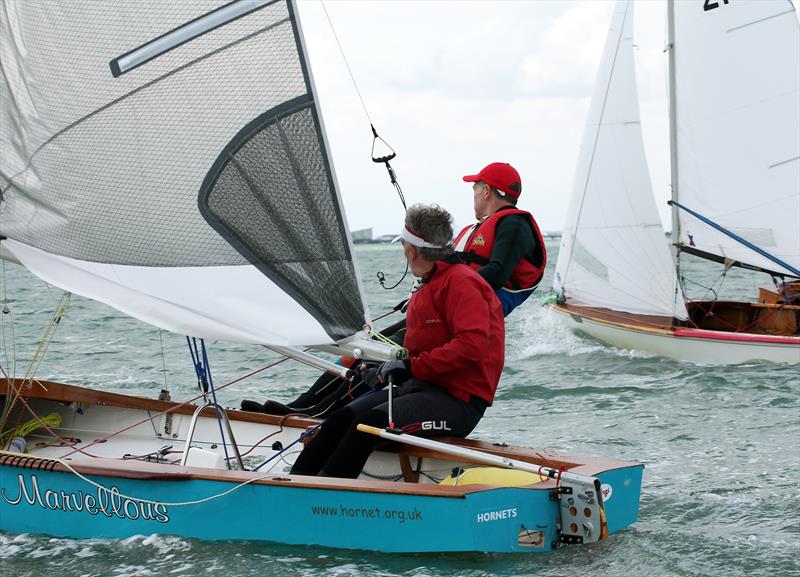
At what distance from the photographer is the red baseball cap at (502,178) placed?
15.1 feet

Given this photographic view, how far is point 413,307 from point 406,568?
946mm

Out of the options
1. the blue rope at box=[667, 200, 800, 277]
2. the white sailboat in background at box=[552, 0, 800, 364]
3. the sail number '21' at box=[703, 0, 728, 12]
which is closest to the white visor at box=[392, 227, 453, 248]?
the white sailboat in background at box=[552, 0, 800, 364]

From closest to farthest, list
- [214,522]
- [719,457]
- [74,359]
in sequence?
[214,522]
[719,457]
[74,359]

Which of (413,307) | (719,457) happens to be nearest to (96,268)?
(413,307)

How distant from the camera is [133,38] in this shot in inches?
151

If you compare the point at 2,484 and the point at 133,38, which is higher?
the point at 133,38

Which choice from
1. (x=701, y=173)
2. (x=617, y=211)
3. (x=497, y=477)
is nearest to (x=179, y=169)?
(x=497, y=477)

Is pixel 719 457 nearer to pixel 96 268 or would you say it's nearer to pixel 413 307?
pixel 413 307

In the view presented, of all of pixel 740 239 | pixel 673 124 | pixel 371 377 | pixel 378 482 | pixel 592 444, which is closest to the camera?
pixel 378 482

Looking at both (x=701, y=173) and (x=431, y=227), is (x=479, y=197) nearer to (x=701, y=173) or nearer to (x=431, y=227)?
(x=431, y=227)

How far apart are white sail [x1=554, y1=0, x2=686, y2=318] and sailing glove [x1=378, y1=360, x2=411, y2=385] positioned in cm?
800

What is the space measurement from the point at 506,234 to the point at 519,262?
15cm

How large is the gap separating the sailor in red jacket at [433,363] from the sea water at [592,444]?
1.33ft

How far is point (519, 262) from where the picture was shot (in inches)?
179
